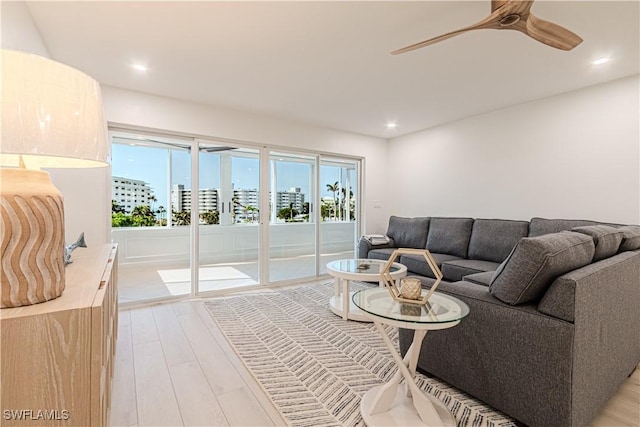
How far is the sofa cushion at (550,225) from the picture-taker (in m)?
3.11

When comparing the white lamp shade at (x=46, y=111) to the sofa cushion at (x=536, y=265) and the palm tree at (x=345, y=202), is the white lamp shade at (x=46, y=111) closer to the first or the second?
the sofa cushion at (x=536, y=265)

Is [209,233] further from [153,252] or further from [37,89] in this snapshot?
[37,89]

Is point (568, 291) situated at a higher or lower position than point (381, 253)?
higher

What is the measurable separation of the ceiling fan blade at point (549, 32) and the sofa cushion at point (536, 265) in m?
1.18

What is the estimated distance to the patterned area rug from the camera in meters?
1.69

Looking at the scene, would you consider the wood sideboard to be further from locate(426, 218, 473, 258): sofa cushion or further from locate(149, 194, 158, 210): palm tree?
locate(149, 194, 158, 210): palm tree

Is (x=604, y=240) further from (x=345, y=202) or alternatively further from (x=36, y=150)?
(x=345, y=202)

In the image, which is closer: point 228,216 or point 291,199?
point 228,216

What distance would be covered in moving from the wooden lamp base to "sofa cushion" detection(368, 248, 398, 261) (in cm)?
368

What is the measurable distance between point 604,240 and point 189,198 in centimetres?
412

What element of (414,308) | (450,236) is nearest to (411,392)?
(414,308)

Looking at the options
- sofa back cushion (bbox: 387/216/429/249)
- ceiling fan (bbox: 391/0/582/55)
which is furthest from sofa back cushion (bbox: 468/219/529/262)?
ceiling fan (bbox: 391/0/582/55)

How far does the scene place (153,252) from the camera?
5.24 m

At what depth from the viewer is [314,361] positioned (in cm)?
225
